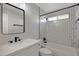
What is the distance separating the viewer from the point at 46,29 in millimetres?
2980

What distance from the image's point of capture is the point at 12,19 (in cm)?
142

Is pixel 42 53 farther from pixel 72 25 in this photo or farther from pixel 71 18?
pixel 71 18

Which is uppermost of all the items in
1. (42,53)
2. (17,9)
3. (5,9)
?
(17,9)

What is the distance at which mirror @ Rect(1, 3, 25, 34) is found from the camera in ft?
3.98

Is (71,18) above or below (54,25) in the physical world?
above

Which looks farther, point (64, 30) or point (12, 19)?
point (64, 30)

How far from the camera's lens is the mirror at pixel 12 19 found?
1212mm

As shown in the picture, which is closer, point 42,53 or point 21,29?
point 21,29

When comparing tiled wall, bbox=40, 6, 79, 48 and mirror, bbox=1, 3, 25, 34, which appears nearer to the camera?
mirror, bbox=1, 3, 25, 34

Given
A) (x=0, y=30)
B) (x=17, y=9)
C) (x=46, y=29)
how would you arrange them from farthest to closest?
(x=46, y=29) < (x=17, y=9) < (x=0, y=30)

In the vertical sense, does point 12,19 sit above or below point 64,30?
above

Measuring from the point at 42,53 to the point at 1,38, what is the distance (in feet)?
4.27

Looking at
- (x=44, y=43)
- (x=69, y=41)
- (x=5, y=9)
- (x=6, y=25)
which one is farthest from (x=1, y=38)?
(x=69, y=41)

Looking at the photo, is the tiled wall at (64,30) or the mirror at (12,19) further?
the tiled wall at (64,30)
